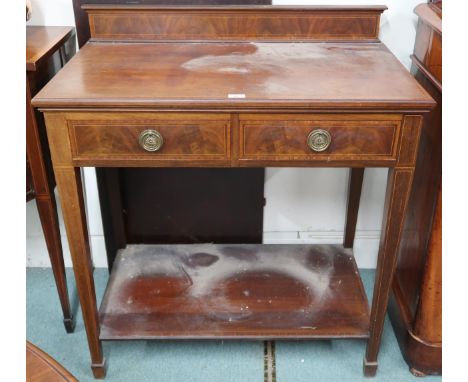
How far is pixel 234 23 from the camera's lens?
135 centimetres

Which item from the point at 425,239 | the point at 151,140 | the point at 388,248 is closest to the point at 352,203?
the point at 425,239

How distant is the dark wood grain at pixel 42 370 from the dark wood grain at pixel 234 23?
887 millimetres

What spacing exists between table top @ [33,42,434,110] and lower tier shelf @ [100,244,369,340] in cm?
66

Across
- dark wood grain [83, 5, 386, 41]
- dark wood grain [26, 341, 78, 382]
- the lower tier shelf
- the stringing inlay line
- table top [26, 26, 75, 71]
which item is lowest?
the stringing inlay line

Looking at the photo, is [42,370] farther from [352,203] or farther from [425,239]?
[352,203]

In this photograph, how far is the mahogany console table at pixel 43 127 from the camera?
3.92 ft

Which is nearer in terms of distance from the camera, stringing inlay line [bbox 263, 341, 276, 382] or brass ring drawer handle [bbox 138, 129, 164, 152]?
brass ring drawer handle [bbox 138, 129, 164, 152]

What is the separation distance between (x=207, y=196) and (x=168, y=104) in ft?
2.24

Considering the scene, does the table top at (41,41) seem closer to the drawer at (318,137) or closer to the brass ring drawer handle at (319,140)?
the drawer at (318,137)

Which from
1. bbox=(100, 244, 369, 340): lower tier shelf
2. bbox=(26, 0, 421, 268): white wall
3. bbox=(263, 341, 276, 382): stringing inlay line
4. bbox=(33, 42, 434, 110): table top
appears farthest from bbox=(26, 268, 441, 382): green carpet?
bbox=(33, 42, 434, 110): table top

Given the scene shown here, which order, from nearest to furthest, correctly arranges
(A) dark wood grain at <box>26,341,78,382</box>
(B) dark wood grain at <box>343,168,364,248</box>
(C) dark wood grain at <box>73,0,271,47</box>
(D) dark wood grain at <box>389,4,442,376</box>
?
(A) dark wood grain at <box>26,341,78,382</box>, (D) dark wood grain at <box>389,4,442,376</box>, (C) dark wood grain at <box>73,0,271,47</box>, (B) dark wood grain at <box>343,168,364,248</box>

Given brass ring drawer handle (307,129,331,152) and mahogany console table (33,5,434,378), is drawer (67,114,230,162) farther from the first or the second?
brass ring drawer handle (307,129,331,152)

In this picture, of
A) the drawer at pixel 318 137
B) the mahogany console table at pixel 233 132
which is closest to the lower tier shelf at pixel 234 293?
the mahogany console table at pixel 233 132

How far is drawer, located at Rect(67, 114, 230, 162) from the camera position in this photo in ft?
3.42
